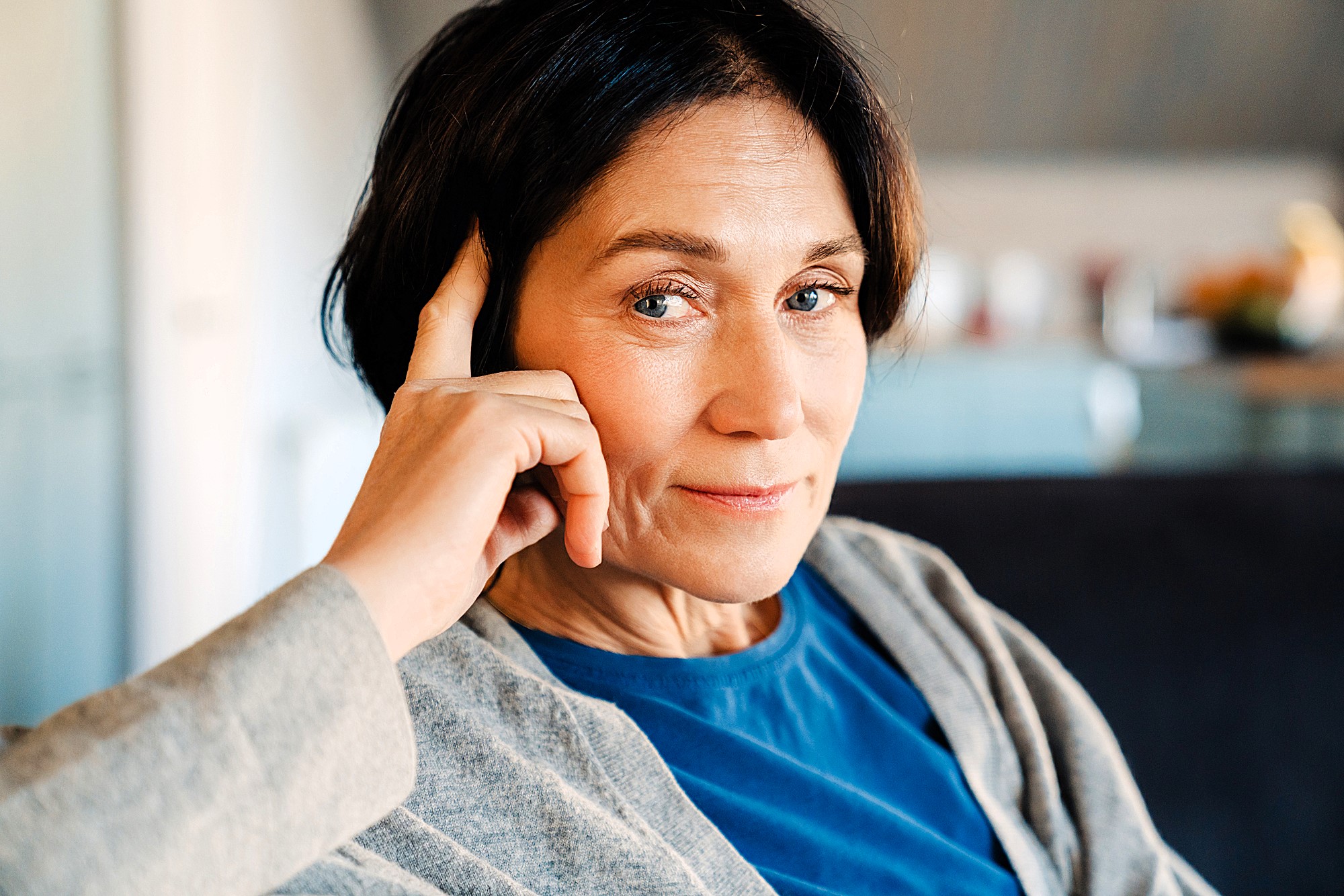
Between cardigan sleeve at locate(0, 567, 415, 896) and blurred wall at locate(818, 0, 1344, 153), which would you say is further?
blurred wall at locate(818, 0, 1344, 153)

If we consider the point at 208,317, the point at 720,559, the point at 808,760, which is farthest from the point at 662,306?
the point at 208,317

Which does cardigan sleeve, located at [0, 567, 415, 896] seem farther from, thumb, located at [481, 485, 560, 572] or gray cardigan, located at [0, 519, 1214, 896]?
thumb, located at [481, 485, 560, 572]

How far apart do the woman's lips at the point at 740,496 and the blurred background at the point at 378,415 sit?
31cm

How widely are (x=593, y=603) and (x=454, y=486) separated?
327 millimetres

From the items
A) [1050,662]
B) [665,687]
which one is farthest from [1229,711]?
[665,687]

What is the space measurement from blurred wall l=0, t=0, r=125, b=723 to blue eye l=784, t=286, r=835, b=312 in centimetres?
148

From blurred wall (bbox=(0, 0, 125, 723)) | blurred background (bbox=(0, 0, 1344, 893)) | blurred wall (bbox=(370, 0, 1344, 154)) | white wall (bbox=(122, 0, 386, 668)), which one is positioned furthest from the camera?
blurred wall (bbox=(370, 0, 1344, 154))

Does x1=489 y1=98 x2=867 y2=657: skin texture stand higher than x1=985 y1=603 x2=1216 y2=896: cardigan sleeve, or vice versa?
x1=489 y1=98 x2=867 y2=657: skin texture

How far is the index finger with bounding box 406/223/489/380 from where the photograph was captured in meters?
0.83

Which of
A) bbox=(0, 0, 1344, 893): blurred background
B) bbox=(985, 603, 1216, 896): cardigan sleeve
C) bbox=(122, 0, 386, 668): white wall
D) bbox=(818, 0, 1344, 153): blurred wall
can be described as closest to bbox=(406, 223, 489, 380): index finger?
bbox=(0, 0, 1344, 893): blurred background

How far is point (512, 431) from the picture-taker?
73 cm

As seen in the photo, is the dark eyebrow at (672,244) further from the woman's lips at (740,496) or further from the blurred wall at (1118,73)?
the blurred wall at (1118,73)

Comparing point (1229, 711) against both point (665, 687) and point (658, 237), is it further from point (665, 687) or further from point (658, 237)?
point (658, 237)

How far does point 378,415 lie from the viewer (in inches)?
49.8
